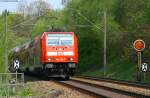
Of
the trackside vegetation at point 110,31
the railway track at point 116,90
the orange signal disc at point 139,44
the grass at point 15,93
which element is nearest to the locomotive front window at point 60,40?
the trackside vegetation at point 110,31

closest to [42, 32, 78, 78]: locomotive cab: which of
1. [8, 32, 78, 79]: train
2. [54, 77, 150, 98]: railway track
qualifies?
[8, 32, 78, 79]: train

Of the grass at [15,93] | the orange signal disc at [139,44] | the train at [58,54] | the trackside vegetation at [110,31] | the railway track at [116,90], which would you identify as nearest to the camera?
the grass at [15,93]

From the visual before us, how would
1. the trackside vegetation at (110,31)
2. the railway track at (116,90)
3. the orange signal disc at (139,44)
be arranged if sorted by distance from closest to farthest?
1. the railway track at (116,90)
2. the orange signal disc at (139,44)
3. the trackside vegetation at (110,31)

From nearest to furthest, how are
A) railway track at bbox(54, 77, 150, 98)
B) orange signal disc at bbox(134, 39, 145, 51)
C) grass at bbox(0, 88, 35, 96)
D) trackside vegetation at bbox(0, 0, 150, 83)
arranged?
grass at bbox(0, 88, 35, 96), railway track at bbox(54, 77, 150, 98), orange signal disc at bbox(134, 39, 145, 51), trackside vegetation at bbox(0, 0, 150, 83)

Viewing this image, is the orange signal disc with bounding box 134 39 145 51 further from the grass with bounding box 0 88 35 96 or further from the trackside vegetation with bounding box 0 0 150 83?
the grass with bounding box 0 88 35 96

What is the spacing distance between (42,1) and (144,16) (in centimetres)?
9792

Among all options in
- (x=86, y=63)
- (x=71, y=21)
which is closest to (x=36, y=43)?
(x=86, y=63)

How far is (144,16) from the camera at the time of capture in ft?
168

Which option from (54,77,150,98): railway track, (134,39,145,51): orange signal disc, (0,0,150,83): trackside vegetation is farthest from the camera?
(0,0,150,83): trackside vegetation

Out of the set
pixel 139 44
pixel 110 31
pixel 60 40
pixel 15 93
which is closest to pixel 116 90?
pixel 15 93

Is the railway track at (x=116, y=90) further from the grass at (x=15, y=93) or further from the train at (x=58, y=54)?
the train at (x=58, y=54)

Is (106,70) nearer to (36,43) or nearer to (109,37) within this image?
(109,37)

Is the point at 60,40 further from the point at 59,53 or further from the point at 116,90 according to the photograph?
the point at 116,90

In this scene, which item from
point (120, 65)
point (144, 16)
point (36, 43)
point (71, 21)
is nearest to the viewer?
point (36, 43)
